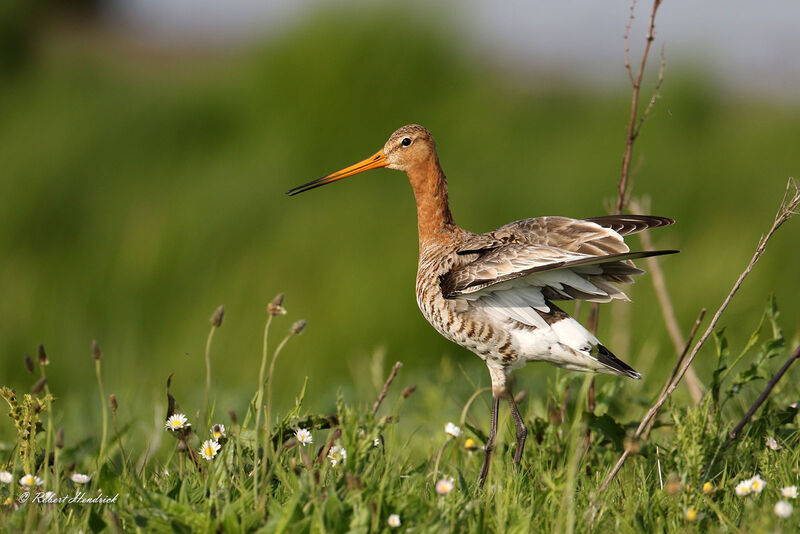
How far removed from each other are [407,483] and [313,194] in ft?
30.0

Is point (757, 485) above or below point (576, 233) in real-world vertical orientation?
below

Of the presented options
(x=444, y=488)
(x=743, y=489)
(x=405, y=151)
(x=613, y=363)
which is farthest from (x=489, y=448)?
(x=405, y=151)

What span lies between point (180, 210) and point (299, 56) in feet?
10.6

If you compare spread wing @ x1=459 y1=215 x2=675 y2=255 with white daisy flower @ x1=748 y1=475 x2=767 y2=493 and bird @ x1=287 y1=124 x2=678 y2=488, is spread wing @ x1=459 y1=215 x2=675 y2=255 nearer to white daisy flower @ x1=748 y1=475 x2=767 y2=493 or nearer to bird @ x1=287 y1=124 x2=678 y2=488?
bird @ x1=287 y1=124 x2=678 y2=488

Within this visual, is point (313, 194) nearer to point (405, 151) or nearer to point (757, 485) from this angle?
point (405, 151)

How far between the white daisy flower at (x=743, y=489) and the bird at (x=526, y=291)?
0.61 meters

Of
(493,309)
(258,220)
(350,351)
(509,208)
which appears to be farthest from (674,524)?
(258,220)

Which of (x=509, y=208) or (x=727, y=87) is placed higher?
(x=727, y=87)

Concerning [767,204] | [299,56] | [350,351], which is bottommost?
[350,351]

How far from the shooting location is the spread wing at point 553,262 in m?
3.43

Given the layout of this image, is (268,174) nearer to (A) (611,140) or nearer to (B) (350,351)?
(B) (350,351)

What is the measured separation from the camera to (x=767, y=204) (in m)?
12.0

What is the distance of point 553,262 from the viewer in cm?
324

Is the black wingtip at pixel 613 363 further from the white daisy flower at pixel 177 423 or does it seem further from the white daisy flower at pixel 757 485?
the white daisy flower at pixel 177 423
